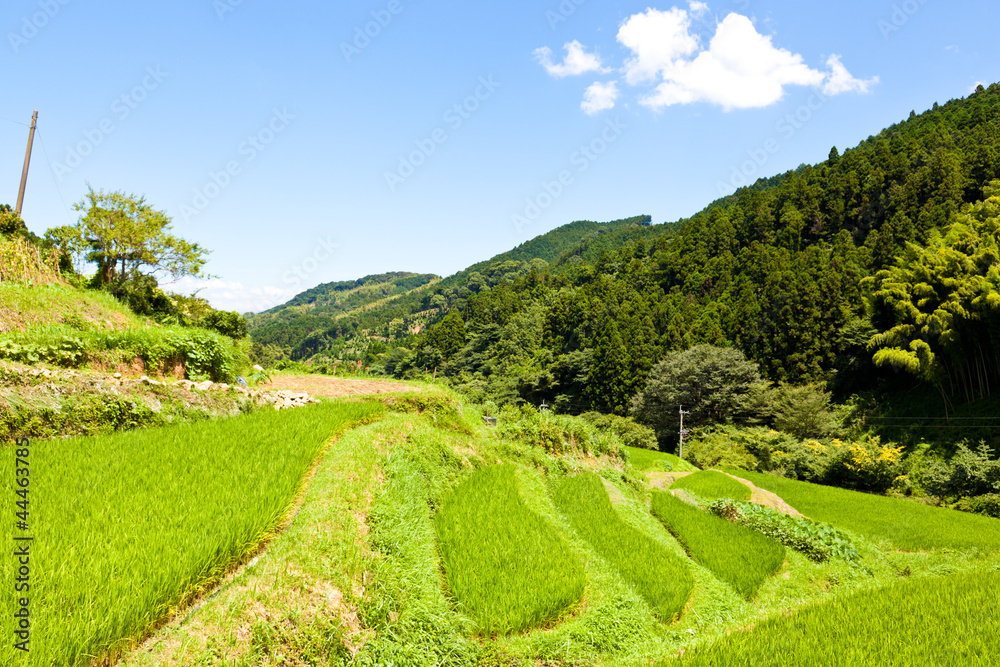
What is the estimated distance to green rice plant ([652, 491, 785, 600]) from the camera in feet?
24.5

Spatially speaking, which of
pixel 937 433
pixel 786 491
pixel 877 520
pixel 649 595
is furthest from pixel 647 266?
pixel 649 595

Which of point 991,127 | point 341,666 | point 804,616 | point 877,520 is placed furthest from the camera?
point 991,127

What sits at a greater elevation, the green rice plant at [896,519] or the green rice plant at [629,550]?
the green rice plant at [629,550]

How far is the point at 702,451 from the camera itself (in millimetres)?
35656

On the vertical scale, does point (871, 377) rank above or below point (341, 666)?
below

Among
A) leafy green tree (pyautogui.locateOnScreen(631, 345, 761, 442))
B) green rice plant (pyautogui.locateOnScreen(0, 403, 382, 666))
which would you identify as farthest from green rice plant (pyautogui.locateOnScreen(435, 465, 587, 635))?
leafy green tree (pyautogui.locateOnScreen(631, 345, 761, 442))

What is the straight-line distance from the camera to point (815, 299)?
1610 inches

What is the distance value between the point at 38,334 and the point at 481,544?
262 inches

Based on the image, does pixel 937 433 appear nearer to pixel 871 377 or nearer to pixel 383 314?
pixel 871 377

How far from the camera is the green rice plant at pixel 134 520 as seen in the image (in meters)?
2.79

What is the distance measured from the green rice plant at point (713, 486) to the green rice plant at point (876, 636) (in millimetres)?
9903

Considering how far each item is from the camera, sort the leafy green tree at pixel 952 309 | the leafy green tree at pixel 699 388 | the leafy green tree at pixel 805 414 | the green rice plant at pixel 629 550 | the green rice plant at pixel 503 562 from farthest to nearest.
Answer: the leafy green tree at pixel 699 388, the leafy green tree at pixel 805 414, the leafy green tree at pixel 952 309, the green rice plant at pixel 629 550, the green rice plant at pixel 503 562

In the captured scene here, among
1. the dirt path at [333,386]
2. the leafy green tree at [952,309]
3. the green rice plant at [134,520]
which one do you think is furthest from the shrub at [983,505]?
the green rice plant at [134,520]

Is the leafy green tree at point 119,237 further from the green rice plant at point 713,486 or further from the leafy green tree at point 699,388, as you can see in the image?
the leafy green tree at point 699,388
